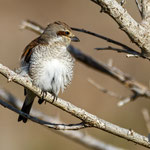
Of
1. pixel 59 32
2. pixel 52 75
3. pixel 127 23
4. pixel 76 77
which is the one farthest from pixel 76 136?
pixel 76 77

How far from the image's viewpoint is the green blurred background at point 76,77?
8.46m

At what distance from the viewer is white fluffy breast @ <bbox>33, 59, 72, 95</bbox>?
4.19 metres

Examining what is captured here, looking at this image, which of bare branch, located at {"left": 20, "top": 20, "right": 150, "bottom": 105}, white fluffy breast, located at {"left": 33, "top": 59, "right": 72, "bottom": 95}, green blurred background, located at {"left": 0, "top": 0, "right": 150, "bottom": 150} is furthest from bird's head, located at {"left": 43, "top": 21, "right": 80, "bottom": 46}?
green blurred background, located at {"left": 0, "top": 0, "right": 150, "bottom": 150}

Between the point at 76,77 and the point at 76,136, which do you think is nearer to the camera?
the point at 76,136

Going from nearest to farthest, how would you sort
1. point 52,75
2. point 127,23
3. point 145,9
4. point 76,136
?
point 127,23, point 145,9, point 52,75, point 76,136

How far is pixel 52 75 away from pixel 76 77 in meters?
6.01

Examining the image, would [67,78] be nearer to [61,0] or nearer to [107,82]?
[107,82]

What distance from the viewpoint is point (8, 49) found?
10750mm

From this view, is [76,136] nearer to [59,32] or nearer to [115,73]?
[115,73]

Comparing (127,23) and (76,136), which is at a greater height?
(127,23)

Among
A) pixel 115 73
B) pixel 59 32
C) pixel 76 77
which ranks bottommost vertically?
pixel 115 73

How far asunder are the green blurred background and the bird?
2.78 metres

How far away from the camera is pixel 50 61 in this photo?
4246mm

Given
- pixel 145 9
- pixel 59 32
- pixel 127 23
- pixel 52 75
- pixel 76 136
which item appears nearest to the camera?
pixel 127 23
